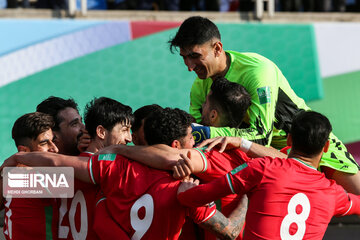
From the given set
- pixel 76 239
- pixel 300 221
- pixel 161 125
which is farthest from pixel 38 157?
pixel 300 221

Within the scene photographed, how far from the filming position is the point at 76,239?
3.37m

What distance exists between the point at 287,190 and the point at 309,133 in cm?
30

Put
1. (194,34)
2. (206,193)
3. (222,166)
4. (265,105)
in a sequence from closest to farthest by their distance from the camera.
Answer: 1. (206,193)
2. (222,166)
3. (265,105)
4. (194,34)

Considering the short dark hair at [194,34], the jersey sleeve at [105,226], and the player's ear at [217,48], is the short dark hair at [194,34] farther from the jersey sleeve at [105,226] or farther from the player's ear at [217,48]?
the jersey sleeve at [105,226]

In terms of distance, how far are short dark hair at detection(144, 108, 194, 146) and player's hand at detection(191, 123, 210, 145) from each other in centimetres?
25

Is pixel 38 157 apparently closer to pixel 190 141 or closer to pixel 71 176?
pixel 71 176

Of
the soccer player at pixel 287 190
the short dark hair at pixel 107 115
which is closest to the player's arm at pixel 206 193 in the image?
the soccer player at pixel 287 190

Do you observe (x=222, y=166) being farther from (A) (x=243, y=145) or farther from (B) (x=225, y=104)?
(B) (x=225, y=104)

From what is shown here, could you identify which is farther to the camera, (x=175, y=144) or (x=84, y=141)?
(x=84, y=141)

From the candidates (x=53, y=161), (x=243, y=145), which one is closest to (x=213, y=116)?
(x=243, y=145)

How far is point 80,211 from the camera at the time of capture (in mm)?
3342

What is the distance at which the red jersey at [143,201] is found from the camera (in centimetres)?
309

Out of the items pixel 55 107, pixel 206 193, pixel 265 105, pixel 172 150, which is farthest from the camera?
pixel 55 107

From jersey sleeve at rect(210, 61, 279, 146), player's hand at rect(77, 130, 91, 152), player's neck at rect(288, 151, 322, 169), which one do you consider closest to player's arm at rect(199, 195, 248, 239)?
player's neck at rect(288, 151, 322, 169)
